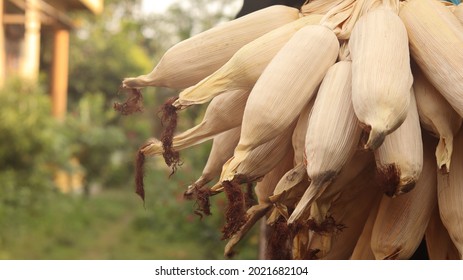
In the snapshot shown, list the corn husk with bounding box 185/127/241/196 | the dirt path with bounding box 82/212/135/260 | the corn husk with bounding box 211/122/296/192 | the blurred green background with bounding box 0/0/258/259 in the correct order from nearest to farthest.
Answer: the corn husk with bounding box 211/122/296/192, the corn husk with bounding box 185/127/241/196, the blurred green background with bounding box 0/0/258/259, the dirt path with bounding box 82/212/135/260

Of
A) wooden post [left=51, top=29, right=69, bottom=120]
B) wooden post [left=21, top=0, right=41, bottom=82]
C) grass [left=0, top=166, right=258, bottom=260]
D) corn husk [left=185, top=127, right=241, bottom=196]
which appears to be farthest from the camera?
wooden post [left=51, top=29, right=69, bottom=120]

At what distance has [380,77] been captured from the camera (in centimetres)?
86

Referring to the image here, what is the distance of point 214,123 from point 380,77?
25 cm

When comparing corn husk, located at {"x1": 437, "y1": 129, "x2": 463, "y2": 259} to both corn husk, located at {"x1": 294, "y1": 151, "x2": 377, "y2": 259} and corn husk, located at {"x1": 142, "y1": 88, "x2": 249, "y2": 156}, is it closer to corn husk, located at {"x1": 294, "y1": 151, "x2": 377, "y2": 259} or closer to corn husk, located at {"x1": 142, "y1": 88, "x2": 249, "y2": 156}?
corn husk, located at {"x1": 294, "y1": 151, "x2": 377, "y2": 259}

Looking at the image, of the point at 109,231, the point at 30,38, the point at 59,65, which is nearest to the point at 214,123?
the point at 109,231

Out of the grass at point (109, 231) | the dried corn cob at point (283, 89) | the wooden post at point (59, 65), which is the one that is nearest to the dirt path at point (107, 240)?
the grass at point (109, 231)

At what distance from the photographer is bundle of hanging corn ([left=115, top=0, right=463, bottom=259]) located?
2.88 feet

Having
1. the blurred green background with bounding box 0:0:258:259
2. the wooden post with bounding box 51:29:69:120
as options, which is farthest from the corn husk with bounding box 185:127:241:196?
the wooden post with bounding box 51:29:69:120

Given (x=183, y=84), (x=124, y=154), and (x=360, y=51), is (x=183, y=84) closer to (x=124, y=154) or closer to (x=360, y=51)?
(x=360, y=51)

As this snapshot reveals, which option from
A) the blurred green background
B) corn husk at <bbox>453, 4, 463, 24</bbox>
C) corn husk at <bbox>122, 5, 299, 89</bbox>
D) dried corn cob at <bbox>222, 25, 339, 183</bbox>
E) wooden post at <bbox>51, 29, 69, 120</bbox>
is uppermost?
wooden post at <bbox>51, 29, 69, 120</bbox>

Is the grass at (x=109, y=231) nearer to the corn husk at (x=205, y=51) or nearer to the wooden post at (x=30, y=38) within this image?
the wooden post at (x=30, y=38)

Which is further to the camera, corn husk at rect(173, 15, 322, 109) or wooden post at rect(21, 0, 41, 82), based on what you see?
wooden post at rect(21, 0, 41, 82)

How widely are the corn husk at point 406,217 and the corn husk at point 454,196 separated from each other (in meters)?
0.02

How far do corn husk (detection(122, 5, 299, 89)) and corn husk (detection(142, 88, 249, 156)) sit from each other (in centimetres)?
4
